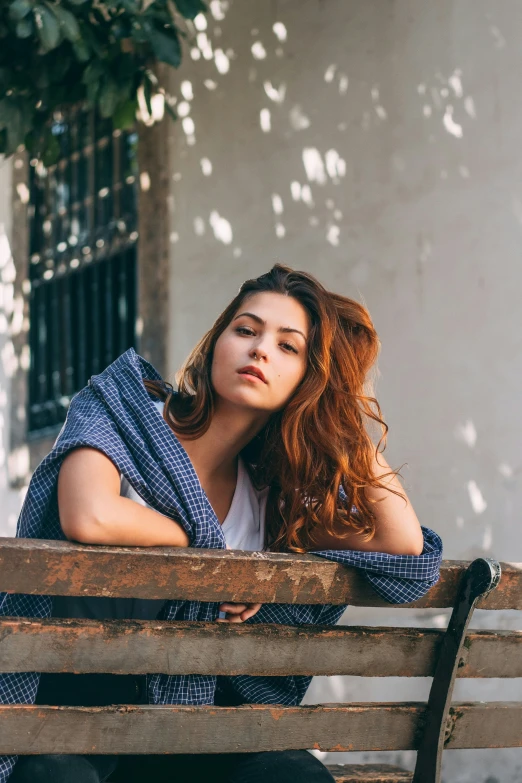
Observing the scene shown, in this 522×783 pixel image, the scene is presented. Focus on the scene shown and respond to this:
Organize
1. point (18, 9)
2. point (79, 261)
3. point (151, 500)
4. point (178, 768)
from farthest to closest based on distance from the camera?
point (79, 261), point (18, 9), point (178, 768), point (151, 500)

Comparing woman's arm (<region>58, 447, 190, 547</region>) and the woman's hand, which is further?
the woman's hand

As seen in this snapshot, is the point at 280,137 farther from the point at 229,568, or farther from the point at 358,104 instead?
the point at 229,568

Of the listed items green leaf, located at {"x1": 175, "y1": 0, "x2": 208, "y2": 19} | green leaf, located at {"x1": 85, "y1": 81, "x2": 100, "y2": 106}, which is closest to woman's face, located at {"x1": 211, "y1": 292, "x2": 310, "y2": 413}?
green leaf, located at {"x1": 85, "y1": 81, "x2": 100, "y2": 106}

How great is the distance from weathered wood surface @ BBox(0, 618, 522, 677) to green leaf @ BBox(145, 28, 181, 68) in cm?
316

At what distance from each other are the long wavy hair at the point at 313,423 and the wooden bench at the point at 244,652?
0.40 metres

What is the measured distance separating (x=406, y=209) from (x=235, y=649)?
324 cm

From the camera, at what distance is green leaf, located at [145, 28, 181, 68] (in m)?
4.82

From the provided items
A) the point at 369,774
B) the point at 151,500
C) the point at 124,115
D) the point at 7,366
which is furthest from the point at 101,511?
the point at 7,366

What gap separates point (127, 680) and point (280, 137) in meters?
3.99

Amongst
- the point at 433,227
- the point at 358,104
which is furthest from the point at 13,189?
the point at 433,227

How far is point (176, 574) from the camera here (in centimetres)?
212

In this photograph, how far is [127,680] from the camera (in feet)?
8.29

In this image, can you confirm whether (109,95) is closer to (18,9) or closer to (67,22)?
(67,22)

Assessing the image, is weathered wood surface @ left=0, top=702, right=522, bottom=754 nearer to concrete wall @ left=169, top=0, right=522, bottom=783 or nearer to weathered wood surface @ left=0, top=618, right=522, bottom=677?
weathered wood surface @ left=0, top=618, right=522, bottom=677
